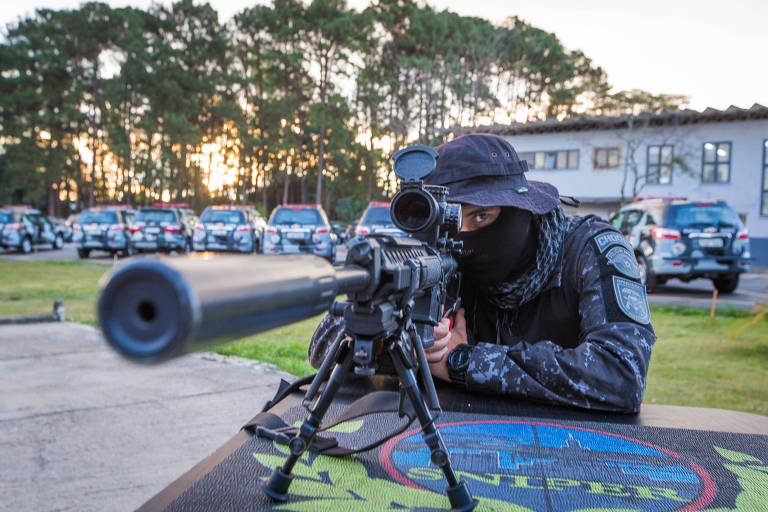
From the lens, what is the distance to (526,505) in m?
1.22

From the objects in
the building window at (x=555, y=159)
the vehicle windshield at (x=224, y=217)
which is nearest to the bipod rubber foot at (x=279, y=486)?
the vehicle windshield at (x=224, y=217)

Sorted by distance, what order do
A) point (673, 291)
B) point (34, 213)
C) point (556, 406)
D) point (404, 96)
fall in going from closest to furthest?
point (556, 406)
point (673, 291)
point (34, 213)
point (404, 96)

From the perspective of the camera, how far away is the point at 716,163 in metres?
27.0

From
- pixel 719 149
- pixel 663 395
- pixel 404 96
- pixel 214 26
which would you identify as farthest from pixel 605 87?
pixel 663 395

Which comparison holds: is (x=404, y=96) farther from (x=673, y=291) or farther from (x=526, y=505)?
(x=526, y=505)

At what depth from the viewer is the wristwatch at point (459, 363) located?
6.62 feet

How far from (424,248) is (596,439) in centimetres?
73

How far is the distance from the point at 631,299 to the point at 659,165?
93.1 feet

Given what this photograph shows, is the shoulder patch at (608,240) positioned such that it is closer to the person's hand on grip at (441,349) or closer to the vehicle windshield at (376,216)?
the person's hand on grip at (441,349)

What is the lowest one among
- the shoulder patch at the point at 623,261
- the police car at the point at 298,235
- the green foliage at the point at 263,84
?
the police car at the point at 298,235

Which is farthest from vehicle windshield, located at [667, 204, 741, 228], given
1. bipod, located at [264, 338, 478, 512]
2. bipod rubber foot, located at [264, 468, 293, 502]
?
bipod rubber foot, located at [264, 468, 293, 502]

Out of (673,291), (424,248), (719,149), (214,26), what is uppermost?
(214,26)

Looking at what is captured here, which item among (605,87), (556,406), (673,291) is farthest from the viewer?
(605,87)

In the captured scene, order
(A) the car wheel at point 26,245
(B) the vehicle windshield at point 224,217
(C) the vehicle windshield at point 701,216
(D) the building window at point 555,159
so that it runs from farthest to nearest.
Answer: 1. (D) the building window at point 555,159
2. (A) the car wheel at point 26,245
3. (B) the vehicle windshield at point 224,217
4. (C) the vehicle windshield at point 701,216
